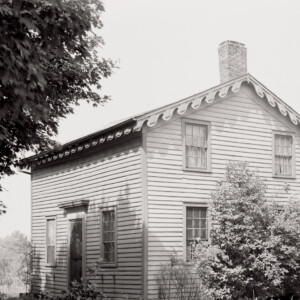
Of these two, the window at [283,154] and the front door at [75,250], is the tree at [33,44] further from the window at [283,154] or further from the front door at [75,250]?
the window at [283,154]

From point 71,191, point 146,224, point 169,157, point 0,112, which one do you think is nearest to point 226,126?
point 169,157

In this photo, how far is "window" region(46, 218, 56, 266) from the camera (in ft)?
79.4

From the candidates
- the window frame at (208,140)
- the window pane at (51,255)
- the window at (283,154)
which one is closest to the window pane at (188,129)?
the window frame at (208,140)

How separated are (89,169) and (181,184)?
13.6 ft

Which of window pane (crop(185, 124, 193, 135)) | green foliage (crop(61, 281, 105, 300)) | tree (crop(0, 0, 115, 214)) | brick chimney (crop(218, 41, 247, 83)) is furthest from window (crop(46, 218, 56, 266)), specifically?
tree (crop(0, 0, 115, 214))

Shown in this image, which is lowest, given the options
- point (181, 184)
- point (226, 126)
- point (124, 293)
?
point (124, 293)

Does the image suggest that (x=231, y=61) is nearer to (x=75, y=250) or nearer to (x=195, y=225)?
(x=195, y=225)

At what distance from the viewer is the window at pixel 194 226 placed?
1917 cm

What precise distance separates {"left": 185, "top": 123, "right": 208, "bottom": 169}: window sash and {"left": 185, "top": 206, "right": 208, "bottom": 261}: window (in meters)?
1.53

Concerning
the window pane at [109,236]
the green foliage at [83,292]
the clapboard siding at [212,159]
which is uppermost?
the clapboard siding at [212,159]

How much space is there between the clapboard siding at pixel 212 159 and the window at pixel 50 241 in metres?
7.29

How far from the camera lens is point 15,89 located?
27.0ft

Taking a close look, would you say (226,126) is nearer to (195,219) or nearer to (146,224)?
(195,219)

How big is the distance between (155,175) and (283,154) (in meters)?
6.14
